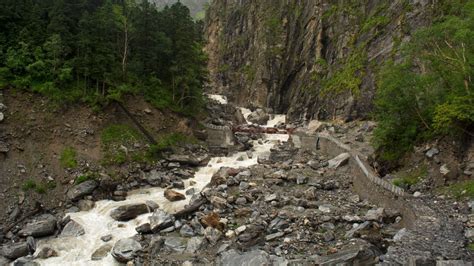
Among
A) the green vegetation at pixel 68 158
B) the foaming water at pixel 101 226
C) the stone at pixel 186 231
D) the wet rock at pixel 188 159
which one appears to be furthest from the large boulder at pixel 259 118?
the stone at pixel 186 231

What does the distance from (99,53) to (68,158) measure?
12.5m

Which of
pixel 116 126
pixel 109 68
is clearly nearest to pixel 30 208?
pixel 116 126

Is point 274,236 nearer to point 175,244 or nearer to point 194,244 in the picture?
point 194,244

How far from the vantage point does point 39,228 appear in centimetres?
2417

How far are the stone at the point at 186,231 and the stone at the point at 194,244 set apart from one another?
104cm

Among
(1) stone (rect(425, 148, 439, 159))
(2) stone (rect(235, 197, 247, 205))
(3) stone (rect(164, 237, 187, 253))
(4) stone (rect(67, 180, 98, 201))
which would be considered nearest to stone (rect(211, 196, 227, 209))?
(2) stone (rect(235, 197, 247, 205))

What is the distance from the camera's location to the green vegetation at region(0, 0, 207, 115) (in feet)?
115

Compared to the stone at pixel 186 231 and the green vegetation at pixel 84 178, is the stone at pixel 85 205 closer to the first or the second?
the green vegetation at pixel 84 178

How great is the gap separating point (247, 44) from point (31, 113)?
222ft

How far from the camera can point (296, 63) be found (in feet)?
240

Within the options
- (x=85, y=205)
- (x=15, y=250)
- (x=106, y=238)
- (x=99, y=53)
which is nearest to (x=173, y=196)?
(x=106, y=238)

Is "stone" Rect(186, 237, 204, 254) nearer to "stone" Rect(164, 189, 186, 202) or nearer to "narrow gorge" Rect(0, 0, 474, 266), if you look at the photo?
"narrow gorge" Rect(0, 0, 474, 266)

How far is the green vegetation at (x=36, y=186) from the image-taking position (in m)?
28.0

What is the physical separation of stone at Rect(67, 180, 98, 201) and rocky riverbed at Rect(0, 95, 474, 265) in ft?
0.26
